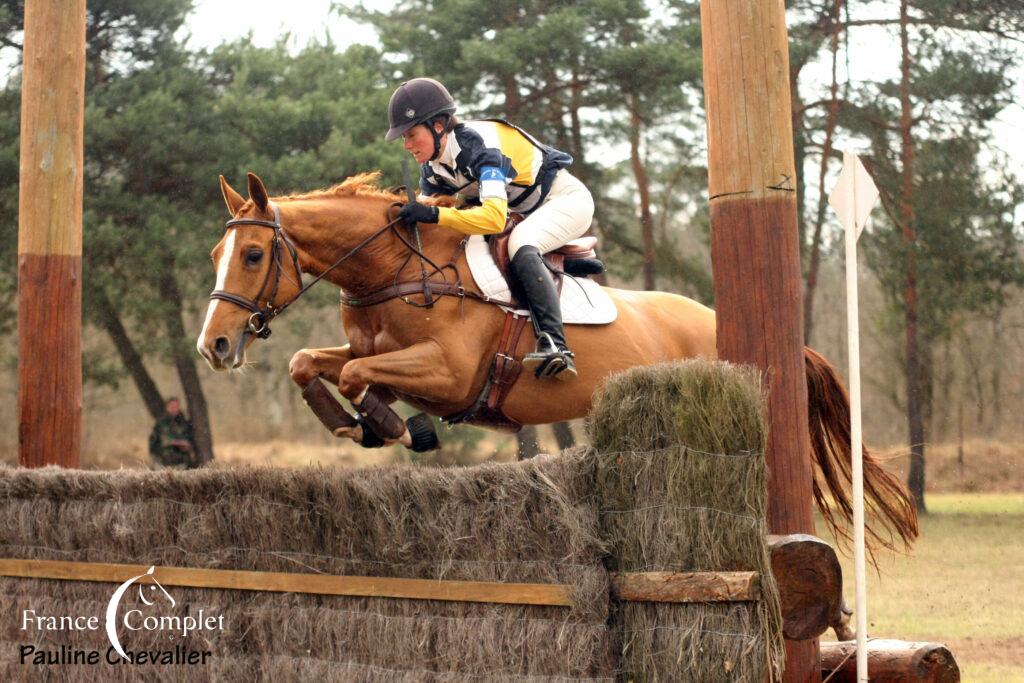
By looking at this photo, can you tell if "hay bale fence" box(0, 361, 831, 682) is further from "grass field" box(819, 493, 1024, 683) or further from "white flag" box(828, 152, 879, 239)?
"grass field" box(819, 493, 1024, 683)

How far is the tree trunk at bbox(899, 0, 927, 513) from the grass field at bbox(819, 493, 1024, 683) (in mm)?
1134

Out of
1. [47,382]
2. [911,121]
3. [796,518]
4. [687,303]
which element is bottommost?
[796,518]

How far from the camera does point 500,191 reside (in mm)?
4543

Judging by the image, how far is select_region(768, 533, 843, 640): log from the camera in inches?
130

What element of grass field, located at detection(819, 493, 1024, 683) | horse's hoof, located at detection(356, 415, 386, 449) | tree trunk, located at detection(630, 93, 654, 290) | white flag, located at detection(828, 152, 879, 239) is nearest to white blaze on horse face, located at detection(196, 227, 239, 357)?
horse's hoof, located at detection(356, 415, 386, 449)

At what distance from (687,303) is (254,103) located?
12.0 metres

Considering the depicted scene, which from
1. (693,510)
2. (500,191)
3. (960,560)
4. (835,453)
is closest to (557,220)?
(500,191)

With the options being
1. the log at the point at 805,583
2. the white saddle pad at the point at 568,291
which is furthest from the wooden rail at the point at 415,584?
the white saddle pad at the point at 568,291

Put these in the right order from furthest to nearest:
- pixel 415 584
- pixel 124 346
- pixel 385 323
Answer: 1. pixel 124 346
2. pixel 385 323
3. pixel 415 584

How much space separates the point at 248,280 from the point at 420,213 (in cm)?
73

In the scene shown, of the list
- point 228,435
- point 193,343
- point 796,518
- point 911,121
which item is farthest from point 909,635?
point 228,435

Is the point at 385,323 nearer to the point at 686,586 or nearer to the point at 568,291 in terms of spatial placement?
the point at 568,291

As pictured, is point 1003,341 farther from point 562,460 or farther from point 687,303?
point 562,460

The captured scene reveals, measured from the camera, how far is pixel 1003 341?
18562 millimetres
